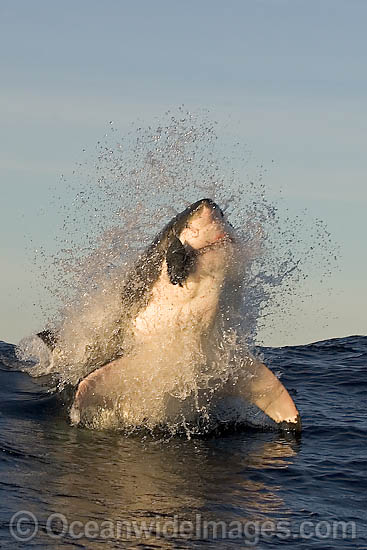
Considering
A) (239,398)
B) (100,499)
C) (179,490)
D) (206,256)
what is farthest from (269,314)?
(100,499)

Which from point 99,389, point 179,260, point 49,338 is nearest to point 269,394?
point 99,389

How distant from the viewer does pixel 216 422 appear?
1342 centimetres

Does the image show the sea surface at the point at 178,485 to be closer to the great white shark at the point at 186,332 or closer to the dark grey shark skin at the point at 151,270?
the great white shark at the point at 186,332

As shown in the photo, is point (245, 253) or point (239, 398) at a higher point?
point (245, 253)

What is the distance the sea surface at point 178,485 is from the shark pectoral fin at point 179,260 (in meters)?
2.56

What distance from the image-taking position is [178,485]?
10133 millimetres

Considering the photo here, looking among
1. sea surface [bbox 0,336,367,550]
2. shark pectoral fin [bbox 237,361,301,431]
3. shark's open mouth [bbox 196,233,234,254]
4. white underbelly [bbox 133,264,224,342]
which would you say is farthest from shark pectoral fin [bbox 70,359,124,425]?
shark's open mouth [bbox 196,233,234,254]

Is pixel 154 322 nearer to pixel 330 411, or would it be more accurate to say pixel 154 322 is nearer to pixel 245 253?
pixel 245 253

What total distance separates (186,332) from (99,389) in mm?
1606

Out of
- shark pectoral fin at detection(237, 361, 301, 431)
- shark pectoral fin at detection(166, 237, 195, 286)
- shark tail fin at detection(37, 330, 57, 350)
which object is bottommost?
shark pectoral fin at detection(237, 361, 301, 431)

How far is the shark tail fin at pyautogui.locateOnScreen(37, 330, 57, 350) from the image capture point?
16828 mm

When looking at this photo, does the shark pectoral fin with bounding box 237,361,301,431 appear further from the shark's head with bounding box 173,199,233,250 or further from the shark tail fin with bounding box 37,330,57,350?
the shark tail fin with bounding box 37,330,57,350

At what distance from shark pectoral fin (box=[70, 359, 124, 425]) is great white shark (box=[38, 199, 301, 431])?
2 centimetres

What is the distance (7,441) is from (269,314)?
15.7 ft
